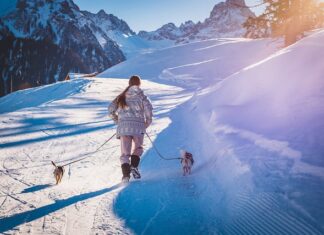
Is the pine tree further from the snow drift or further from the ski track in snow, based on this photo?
the ski track in snow

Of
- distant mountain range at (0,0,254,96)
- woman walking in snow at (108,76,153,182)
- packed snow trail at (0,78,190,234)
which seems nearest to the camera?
packed snow trail at (0,78,190,234)

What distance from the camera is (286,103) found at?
210 inches

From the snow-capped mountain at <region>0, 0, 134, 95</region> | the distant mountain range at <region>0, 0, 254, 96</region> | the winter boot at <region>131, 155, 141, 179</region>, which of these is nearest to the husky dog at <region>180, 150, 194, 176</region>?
the winter boot at <region>131, 155, 141, 179</region>

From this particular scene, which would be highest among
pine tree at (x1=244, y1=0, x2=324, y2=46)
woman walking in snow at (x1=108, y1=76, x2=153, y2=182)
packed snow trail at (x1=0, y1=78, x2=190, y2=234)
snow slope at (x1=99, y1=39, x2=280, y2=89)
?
pine tree at (x1=244, y1=0, x2=324, y2=46)

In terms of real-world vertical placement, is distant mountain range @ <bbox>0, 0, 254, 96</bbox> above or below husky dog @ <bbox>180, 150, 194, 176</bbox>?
above

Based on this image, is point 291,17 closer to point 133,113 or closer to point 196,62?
point 196,62

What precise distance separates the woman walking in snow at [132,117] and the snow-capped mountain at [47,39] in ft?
425

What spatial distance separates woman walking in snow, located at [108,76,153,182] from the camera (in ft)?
17.6

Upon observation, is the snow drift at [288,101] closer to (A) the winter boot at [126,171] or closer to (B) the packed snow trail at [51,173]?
(A) the winter boot at [126,171]

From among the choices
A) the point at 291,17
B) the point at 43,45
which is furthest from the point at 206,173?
the point at 43,45

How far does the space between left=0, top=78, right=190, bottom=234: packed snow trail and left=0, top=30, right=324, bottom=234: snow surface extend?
1 centimetres

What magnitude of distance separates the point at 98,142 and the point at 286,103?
471 centimetres

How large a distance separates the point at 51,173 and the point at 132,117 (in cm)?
165

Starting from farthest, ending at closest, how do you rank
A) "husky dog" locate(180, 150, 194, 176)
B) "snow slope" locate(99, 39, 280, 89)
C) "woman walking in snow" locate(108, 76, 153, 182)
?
"snow slope" locate(99, 39, 280, 89)
"woman walking in snow" locate(108, 76, 153, 182)
"husky dog" locate(180, 150, 194, 176)
